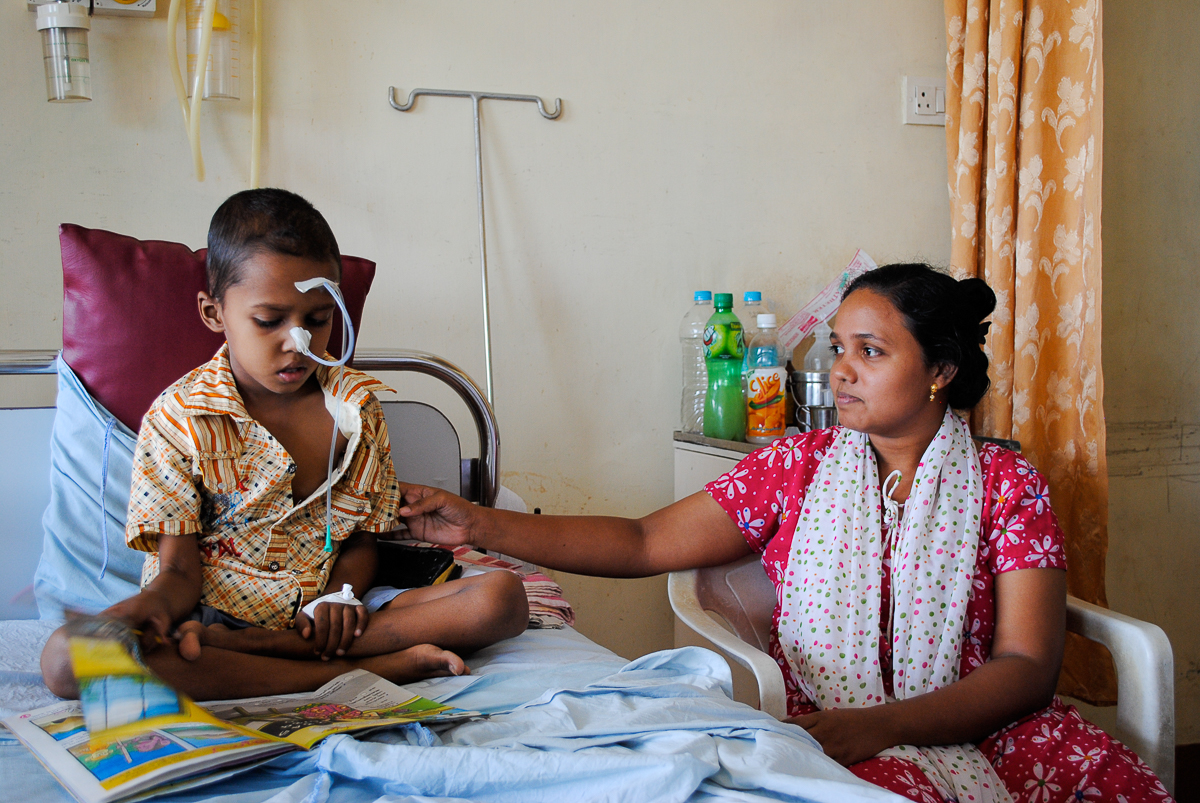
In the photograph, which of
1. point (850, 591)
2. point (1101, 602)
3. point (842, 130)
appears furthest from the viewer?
point (842, 130)

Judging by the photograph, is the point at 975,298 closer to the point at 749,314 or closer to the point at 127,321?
the point at 749,314

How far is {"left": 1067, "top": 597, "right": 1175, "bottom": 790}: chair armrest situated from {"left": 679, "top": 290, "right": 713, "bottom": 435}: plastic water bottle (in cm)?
116

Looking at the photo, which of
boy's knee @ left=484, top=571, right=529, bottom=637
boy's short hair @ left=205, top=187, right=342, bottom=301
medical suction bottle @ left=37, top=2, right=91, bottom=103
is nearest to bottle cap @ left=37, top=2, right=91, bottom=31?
medical suction bottle @ left=37, top=2, right=91, bottom=103

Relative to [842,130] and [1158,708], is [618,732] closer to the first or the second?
[1158,708]

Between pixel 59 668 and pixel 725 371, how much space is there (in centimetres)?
155

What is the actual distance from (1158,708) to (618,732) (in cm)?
85

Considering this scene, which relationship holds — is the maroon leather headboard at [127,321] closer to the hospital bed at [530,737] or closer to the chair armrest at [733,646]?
the hospital bed at [530,737]

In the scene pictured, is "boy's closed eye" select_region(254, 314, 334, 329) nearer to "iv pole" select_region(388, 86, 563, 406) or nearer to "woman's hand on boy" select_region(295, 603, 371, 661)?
"woman's hand on boy" select_region(295, 603, 371, 661)

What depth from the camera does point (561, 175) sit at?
2.21 m

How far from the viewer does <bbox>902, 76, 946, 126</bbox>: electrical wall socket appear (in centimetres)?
246

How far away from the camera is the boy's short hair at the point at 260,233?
135 cm

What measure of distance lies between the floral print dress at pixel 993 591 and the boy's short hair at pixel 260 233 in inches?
29.9

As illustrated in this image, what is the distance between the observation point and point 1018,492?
4.48 ft

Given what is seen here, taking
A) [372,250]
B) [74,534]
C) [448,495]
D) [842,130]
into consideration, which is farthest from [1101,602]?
[74,534]
